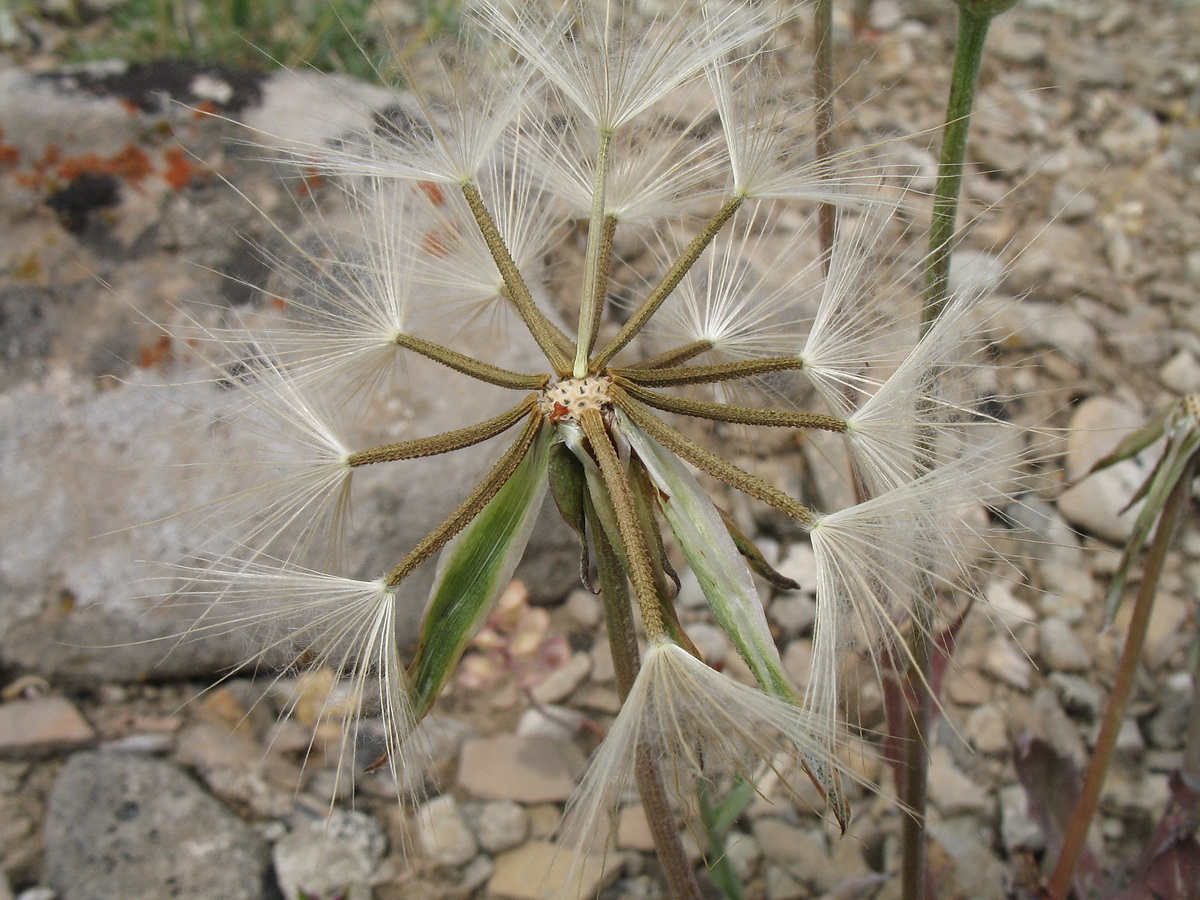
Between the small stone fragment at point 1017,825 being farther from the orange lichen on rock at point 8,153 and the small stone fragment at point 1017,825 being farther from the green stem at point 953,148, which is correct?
the orange lichen on rock at point 8,153

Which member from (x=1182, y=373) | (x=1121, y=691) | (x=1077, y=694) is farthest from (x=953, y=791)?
(x=1182, y=373)

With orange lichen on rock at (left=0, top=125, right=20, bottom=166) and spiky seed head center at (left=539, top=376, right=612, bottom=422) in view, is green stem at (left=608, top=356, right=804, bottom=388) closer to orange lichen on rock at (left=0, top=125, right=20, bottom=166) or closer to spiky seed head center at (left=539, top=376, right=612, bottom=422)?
spiky seed head center at (left=539, top=376, right=612, bottom=422)

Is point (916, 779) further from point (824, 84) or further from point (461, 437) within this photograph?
point (824, 84)

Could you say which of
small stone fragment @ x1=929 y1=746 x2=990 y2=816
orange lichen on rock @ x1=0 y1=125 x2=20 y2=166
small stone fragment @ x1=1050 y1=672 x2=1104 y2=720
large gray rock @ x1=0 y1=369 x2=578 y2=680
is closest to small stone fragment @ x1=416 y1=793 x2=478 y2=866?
large gray rock @ x1=0 y1=369 x2=578 y2=680

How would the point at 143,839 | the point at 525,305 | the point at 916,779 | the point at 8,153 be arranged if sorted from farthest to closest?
the point at 8,153
the point at 143,839
the point at 916,779
the point at 525,305

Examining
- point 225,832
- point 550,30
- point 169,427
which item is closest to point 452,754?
point 225,832

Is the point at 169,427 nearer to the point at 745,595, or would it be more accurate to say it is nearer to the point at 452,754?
the point at 452,754

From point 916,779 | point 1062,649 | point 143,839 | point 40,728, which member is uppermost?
point 1062,649
